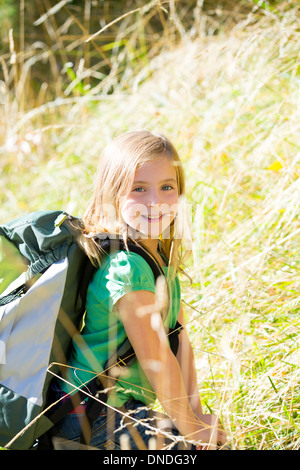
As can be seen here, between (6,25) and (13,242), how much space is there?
15.0ft

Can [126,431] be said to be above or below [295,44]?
below

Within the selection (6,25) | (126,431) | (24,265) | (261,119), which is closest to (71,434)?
(126,431)

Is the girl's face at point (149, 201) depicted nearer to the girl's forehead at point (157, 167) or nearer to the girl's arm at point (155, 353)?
the girl's forehead at point (157, 167)

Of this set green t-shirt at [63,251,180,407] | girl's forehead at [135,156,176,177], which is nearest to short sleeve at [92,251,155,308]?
green t-shirt at [63,251,180,407]

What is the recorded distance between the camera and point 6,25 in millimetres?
5512

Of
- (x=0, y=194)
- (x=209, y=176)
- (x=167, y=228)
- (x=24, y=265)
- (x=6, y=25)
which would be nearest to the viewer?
(x=24, y=265)

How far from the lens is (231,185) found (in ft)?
8.44

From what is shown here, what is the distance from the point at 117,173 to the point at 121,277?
1.13 ft

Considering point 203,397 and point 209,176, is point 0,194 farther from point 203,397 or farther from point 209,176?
point 203,397

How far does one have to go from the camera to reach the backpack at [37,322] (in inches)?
57.7

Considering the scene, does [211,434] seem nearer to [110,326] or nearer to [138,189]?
[110,326]

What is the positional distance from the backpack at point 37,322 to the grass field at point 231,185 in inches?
15.6

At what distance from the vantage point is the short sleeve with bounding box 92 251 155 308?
1.50 metres

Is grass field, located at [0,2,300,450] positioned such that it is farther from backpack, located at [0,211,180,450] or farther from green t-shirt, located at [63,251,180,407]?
backpack, located at [0,211,180,450]
